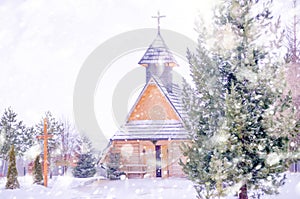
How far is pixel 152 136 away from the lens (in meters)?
24.5

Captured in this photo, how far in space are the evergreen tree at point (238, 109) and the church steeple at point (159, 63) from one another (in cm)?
1534

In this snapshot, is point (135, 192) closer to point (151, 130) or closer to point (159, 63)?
point (151, 130)

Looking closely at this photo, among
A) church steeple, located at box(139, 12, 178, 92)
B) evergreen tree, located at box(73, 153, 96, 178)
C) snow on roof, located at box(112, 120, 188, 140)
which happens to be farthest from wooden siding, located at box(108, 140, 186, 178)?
evergreen tree, located at box(73, 153, 96, 178)

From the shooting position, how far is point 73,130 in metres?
54.6

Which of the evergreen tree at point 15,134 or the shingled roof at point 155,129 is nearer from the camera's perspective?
the shingled roof at point 155,129

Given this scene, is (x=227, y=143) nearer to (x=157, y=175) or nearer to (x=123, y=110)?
(x=157, y=175)

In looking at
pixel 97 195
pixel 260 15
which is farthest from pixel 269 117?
pixel 97 195

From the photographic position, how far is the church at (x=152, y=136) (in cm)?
2466

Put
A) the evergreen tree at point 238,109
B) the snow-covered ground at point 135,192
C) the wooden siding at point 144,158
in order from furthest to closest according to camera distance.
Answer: the wooden siding at point 144,158 < the snow-covered ground at point 135,192 < the evergreen tree at point 238,109

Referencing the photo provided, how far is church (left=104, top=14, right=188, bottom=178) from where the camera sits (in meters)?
24.7

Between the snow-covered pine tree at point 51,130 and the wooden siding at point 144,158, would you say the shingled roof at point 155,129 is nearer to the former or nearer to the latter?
the wooden siding at point 144,158

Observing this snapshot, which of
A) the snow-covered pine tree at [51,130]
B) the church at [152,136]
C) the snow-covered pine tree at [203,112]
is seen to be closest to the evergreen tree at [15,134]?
the snow-covered pine tree at [51,130]

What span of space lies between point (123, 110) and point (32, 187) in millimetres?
10761

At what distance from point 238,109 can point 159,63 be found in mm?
17293
